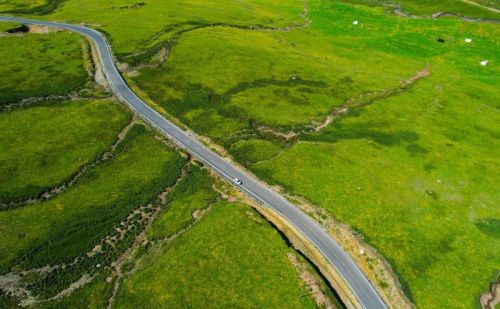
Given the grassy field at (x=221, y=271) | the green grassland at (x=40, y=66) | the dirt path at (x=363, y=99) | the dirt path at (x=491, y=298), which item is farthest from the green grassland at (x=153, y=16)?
the dirt path at (x=491, y=298)

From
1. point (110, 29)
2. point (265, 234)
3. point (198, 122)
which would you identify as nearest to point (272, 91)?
point (198, 122)

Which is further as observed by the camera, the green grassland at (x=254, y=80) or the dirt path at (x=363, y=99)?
the dirt path at (x=363, y=99)

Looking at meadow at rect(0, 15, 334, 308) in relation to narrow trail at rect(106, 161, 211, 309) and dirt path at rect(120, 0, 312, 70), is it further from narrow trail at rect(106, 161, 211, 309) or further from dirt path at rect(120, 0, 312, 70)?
dirt path at rect(120, 0, 312, 70)

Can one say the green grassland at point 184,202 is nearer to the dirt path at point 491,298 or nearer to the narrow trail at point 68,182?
the narrow trail at point 68,182

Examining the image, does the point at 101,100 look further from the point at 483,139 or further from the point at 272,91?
the point at 483,139

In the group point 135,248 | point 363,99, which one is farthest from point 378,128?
point 135,248

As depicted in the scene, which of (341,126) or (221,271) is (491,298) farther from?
(341,126)
